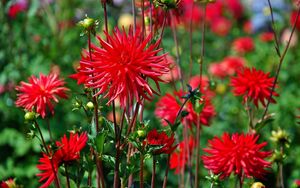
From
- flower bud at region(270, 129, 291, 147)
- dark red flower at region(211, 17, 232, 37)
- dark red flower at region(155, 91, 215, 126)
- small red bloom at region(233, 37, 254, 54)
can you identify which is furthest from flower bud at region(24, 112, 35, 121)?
dark red flower at region(211, 17, 232, 37)

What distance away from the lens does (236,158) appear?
75.5 inches

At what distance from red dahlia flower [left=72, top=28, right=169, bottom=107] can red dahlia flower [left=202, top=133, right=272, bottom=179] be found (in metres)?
0.46

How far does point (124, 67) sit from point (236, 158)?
58cm

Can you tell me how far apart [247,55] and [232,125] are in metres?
1.36

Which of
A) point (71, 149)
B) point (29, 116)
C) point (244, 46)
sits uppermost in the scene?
point (244, 46)

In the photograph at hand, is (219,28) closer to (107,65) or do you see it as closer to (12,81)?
(12,81)

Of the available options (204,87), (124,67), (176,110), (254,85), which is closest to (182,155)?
(176,110)

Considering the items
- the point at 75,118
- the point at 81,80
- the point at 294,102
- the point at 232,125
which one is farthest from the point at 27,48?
the point at 81,80

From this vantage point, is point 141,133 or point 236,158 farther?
point 236,158

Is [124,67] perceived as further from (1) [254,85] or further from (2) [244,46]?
(2) [244,46]

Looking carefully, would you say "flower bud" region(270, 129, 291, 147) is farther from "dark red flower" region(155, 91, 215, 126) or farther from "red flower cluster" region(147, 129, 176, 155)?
"red flower cluster" region(147, 129, 176, 155)

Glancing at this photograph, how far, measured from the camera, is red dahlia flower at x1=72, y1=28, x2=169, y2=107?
1560mm

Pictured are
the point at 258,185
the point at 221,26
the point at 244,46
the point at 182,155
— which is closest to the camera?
the point at 258,185

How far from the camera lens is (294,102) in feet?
12.2
